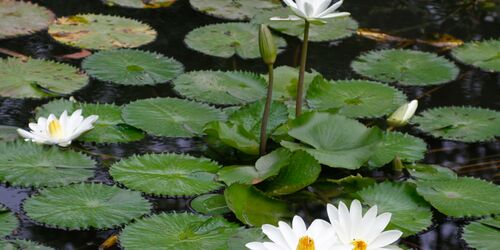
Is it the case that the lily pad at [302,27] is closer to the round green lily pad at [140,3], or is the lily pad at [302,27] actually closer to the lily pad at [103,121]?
the round green lily pad at [140,3]

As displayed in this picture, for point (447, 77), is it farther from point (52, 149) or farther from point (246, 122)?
point (52, 149)

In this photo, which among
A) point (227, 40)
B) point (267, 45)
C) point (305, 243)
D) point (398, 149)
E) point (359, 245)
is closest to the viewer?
point (305, 243)

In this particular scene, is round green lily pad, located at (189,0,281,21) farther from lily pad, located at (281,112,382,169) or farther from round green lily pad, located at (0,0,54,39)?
lily pad, located at (281,112,382,169)

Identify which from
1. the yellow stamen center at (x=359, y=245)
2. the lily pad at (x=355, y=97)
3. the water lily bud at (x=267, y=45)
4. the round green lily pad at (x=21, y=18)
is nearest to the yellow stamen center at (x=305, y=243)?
the yellow stamen center at (x=359, y=245)

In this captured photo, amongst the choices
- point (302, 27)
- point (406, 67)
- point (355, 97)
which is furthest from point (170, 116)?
point (302, 27)

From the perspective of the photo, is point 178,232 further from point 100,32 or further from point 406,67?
point 100,32

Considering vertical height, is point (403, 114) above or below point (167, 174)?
above

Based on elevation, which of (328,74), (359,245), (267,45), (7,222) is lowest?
(7,222)
